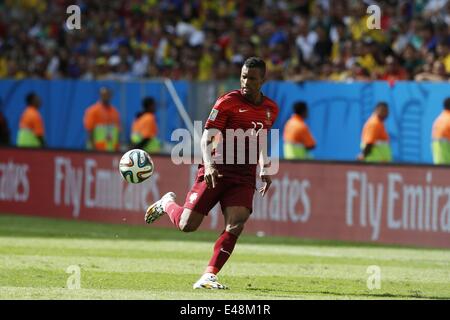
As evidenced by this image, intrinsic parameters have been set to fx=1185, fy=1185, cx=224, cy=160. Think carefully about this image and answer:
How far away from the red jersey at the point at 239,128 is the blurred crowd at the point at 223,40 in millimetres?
10124

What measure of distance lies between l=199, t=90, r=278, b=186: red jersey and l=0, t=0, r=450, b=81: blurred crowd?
10124 millimetres

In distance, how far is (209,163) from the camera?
11.9 metres

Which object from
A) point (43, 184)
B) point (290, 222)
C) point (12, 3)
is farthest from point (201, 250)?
point (12, 3)

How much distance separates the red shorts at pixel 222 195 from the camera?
1225 cm

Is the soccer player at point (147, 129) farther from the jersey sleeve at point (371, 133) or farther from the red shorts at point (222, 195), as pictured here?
the red shorts at point (222, 195)

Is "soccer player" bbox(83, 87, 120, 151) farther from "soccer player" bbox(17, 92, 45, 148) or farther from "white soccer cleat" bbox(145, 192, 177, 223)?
"white soccer cleat" bbox(145, 192, 177, 223)

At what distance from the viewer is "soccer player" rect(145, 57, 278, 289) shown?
11992 mm

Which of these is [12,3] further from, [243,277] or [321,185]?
[243,277]

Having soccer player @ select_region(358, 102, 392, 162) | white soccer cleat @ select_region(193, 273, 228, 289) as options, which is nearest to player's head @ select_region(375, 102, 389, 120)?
soccer player @ select_region(358, 102, 392, 162)

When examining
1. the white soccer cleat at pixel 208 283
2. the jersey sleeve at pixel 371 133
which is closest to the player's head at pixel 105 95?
the jersey sleeve at pixel 371 133

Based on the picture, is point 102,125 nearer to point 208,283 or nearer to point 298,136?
point 298,136

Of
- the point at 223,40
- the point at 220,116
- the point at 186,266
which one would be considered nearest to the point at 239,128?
the point at 220,116

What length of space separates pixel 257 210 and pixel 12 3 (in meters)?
15.4

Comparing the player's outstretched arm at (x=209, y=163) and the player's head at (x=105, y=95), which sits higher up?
the player's head at (x=105, y=95)
